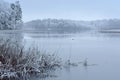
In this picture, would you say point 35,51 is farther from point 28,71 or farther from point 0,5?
point 0,5

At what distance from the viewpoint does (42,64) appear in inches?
436

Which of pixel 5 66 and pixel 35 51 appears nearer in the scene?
pixel 5 66

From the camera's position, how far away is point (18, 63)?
981 centimetres

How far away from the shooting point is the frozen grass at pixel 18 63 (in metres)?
9.39

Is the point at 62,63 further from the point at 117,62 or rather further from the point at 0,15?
the point at 0,15

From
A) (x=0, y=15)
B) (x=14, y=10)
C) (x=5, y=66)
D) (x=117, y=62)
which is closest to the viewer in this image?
(x=5, y=66)

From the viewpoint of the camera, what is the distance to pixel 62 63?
12.9 m

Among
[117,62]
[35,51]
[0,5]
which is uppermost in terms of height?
[0,5]

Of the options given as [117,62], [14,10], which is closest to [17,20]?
[14,10]

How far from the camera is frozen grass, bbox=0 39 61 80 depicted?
30.8 feet

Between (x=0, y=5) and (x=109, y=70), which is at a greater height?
(x=0, y=5)

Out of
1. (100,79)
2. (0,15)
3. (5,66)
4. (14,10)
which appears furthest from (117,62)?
(14,10)

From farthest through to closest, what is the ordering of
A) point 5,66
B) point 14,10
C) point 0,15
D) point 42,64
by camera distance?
1. point 14,10
2. point 0,15
3. point 42,64
4. point 5,66

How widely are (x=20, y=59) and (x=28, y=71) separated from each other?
56 centimetres
